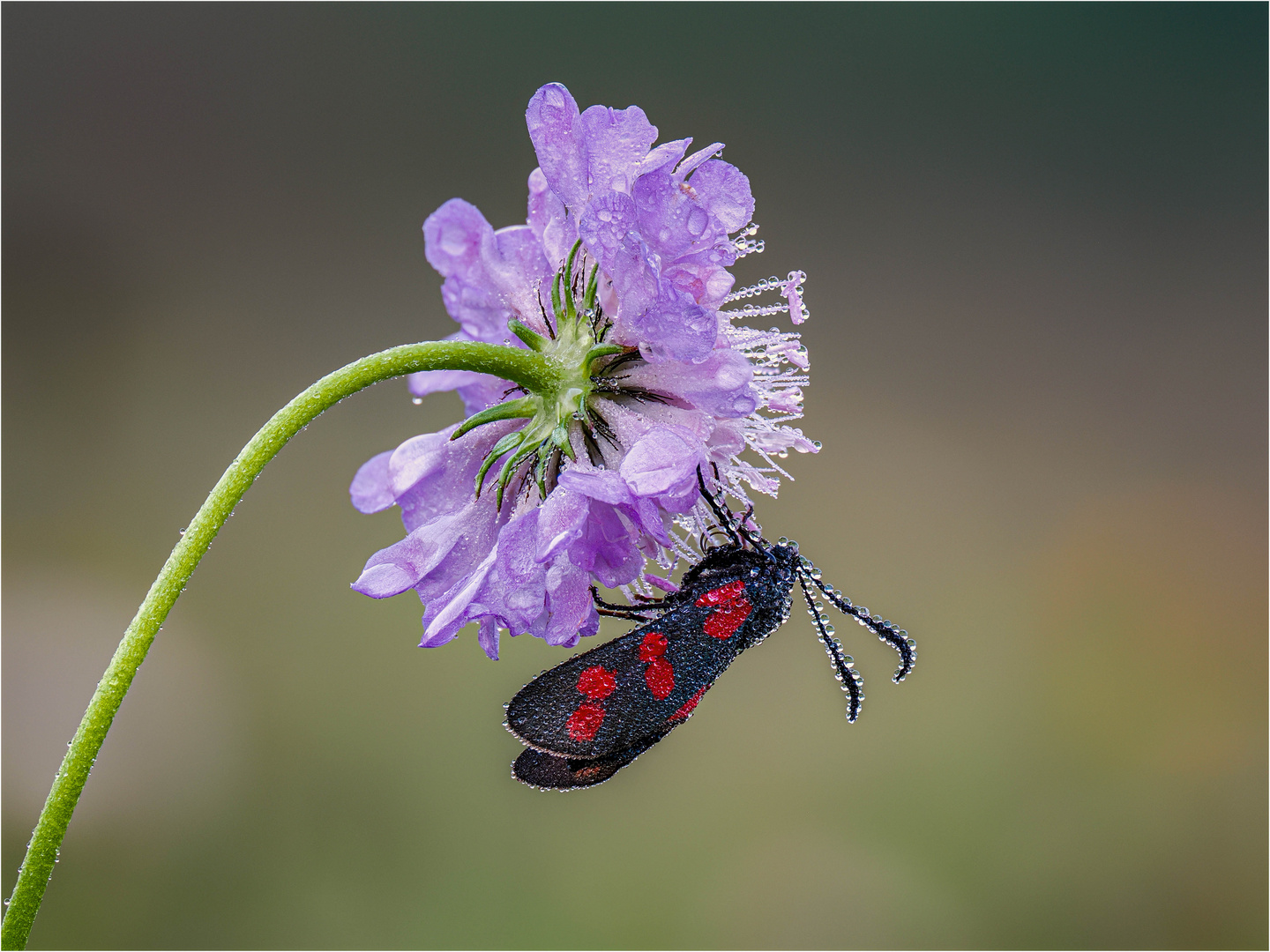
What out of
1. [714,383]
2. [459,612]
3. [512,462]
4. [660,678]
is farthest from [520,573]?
[714,383]

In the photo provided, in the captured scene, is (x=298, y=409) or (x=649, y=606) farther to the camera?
(x=649, y=606)

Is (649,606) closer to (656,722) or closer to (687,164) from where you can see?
(656,722)

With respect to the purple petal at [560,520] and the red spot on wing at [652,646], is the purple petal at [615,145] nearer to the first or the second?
the purple petal at [560,520]

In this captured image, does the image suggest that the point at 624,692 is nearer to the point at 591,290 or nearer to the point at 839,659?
the point at 839,659

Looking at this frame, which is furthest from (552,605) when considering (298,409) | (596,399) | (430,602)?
(298,409)

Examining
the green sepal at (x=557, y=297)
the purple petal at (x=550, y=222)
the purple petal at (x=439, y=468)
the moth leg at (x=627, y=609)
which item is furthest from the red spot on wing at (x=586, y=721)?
the purple petal at (x=550, y=222)

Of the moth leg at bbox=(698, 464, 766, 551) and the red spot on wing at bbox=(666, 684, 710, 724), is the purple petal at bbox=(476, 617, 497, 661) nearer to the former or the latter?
the red spot on wing at bbox=(666, 684, 710, 724)

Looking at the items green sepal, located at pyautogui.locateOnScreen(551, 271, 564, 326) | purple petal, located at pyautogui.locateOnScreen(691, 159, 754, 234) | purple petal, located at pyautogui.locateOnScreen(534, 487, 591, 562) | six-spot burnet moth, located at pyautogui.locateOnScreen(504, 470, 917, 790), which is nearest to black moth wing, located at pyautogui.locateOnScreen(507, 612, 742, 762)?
six-spot burnet moth, located at pyautogui.locateOnScreen(504, 470, 917, 790)
